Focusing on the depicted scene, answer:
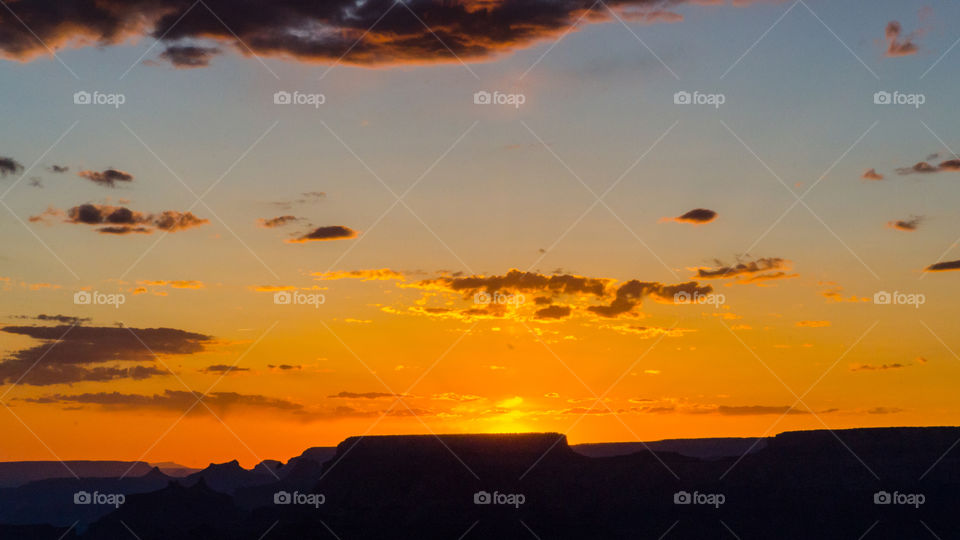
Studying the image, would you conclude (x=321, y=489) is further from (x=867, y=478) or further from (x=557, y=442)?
(x=867, y=478)

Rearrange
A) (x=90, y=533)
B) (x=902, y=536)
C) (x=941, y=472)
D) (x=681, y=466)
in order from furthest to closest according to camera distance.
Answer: (x=90, y=533) < (x=681, y=466) < (x=941, y=472) < (x=902, y=536)

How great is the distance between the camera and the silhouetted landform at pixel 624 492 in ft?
426

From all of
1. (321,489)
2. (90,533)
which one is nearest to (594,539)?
(321,489)

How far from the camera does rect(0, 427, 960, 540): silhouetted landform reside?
129750mm

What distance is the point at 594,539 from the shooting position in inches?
5089

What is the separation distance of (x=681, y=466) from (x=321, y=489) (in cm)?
5711

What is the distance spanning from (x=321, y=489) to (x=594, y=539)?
48642 millimetres

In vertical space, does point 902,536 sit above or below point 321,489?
below

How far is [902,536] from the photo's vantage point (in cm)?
12156

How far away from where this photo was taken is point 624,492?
475 feet

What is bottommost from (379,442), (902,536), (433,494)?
(902,536)

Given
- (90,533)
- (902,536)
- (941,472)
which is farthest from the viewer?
(90,533)

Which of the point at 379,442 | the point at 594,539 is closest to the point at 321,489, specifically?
the point at 379,442

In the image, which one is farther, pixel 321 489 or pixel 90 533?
pixel 90 533
